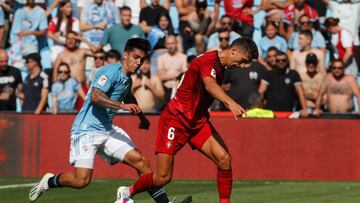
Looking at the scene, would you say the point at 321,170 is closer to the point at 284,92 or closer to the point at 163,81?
the point at 284,92

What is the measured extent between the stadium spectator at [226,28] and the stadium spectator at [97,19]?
6.54 feet

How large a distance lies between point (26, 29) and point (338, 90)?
6280 millimetres

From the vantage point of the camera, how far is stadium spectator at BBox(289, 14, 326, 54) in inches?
737

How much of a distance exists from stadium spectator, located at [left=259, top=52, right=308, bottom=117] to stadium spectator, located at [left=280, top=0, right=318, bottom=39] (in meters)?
1.30

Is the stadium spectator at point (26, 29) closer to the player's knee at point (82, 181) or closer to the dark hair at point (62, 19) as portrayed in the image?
the dark hair at point (62, 19)

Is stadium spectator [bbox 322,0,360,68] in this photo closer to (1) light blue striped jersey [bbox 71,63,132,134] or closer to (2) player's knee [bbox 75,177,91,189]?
(1) light blue striped jersey [bbox 71,63,132,134]

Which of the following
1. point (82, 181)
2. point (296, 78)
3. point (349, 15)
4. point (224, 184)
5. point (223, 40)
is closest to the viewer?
point (224, 184)

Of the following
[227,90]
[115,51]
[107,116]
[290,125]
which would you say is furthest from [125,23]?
[107,116]

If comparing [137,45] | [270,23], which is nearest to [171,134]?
[137,45]

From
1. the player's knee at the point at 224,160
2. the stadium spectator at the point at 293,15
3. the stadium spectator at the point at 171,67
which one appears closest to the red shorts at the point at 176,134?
the player's knee at the point at 224,160

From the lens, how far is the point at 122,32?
62.5 ft

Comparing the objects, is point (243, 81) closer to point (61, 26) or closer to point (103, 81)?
point (61, 26)

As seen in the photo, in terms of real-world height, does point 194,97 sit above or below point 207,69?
below

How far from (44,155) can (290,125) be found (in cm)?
433
